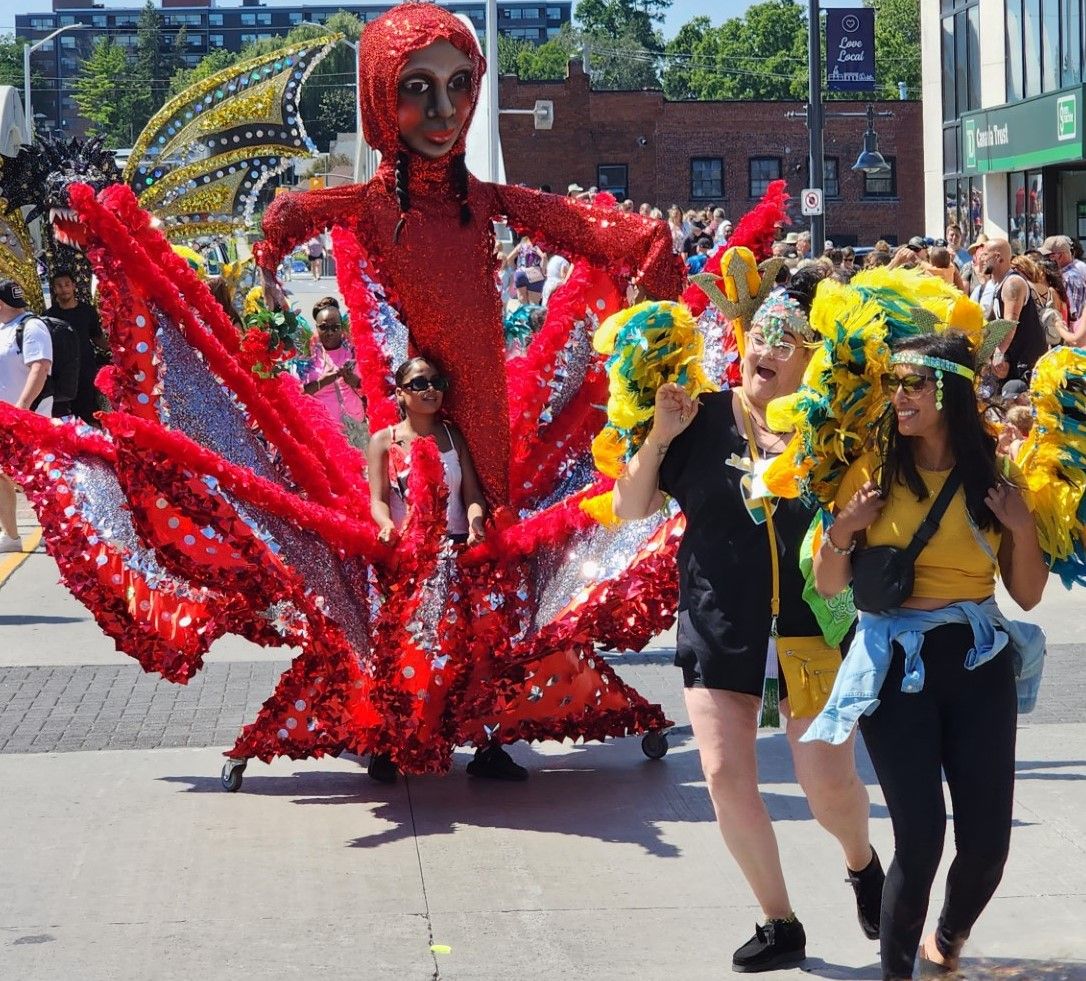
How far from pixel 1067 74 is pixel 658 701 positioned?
22.8 metres

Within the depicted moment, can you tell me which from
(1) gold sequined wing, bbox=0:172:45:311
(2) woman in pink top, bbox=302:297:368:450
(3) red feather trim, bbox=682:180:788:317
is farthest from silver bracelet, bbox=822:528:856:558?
(1) gold sequined wing, bbox=0:172:45:311

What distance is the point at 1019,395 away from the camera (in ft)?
32.6

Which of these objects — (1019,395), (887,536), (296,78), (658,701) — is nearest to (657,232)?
(658,701)

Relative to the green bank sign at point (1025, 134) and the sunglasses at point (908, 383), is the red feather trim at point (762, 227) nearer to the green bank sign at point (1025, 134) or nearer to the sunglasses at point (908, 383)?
the sunglasses at point (908, 383)

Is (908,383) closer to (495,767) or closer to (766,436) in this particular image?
(766,436)

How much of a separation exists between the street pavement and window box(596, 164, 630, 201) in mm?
50796

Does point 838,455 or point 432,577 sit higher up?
point 838,455

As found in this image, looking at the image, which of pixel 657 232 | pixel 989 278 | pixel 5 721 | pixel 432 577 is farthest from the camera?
pixel 989 278

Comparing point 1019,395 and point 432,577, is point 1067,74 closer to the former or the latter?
point 1019,395

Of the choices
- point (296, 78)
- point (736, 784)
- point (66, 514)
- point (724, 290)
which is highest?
point (296, 78)

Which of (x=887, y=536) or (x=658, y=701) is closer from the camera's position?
(x=887, y=536)

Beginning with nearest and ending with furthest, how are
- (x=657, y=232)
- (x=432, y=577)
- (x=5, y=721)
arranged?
(x=432, y=577)
(x=657, y=232)
(x=5, y=721)

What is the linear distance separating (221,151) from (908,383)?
14.4m

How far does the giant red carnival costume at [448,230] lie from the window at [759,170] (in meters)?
52.1
